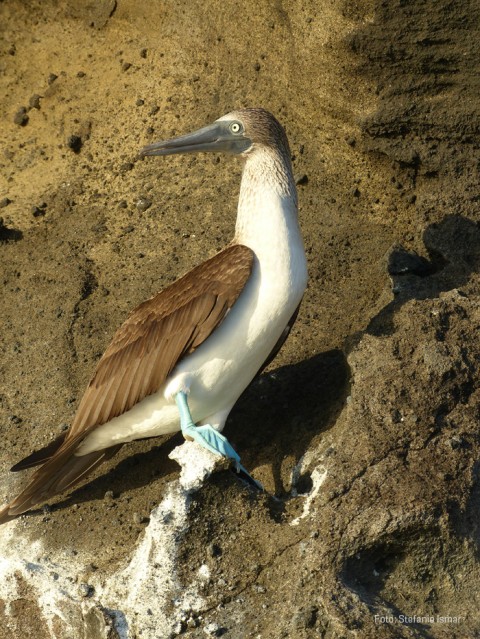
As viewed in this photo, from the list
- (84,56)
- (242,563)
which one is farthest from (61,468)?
(84,56)

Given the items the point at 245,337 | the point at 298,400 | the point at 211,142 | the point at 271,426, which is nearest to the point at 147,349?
the point at 245,337

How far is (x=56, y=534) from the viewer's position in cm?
635

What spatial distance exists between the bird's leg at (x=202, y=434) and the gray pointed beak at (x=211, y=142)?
1.65 metres

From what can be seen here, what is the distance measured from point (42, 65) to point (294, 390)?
4.66m

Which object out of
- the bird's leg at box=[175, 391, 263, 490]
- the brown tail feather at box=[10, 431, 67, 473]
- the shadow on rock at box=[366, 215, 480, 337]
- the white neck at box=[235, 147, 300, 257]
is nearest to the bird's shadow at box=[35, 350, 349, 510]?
the brown tail feather at box=[10, 431, 67, 473]

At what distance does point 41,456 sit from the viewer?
6570 mm

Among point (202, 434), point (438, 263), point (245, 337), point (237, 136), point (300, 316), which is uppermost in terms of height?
point (237, 136)

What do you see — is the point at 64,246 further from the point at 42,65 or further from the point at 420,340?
the point at 420,340

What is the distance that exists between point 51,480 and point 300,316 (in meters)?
2.03

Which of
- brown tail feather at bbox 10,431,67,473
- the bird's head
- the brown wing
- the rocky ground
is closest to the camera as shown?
the rocky ground

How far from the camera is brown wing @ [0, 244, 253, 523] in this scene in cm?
612

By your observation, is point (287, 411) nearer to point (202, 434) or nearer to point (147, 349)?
point (202, 434)

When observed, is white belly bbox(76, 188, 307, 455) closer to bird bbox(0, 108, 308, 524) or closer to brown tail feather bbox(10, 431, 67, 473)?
bird bbox(0, 108, 308, 524)

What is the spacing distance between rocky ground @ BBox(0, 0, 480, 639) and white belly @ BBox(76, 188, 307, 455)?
456 millimetres
